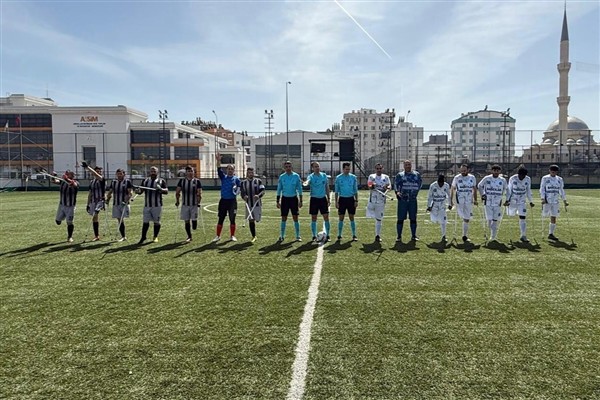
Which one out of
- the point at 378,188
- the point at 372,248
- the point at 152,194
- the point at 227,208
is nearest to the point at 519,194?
the point at 378,188

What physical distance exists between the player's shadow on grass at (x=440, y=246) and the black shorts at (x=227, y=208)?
203 inches

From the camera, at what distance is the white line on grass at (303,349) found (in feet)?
12.4

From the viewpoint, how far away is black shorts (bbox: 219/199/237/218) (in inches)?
462

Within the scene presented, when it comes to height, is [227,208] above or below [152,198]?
below

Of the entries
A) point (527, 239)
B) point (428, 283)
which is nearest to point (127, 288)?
point (428, 283)

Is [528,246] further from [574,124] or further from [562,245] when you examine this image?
[574,124]

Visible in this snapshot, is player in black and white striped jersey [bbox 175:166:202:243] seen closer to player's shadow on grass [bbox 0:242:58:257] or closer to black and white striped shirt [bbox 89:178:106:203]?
black and white striped shirt [bbox 89:178:106:203]

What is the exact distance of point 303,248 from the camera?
10.5 m

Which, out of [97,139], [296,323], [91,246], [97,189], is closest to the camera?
[296,323]

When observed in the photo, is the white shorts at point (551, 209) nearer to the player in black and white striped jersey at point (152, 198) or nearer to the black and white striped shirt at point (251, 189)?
the black and white striped shirt at point (251, 189)

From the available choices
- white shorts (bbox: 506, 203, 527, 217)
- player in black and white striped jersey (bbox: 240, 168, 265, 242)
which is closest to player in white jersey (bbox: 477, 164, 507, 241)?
white shorts (bbox: 506, 203, 527, 217)

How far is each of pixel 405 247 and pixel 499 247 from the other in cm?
225

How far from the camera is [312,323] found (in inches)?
212

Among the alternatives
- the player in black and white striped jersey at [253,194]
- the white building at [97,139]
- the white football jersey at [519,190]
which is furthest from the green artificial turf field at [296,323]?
the white building at [97,139]
